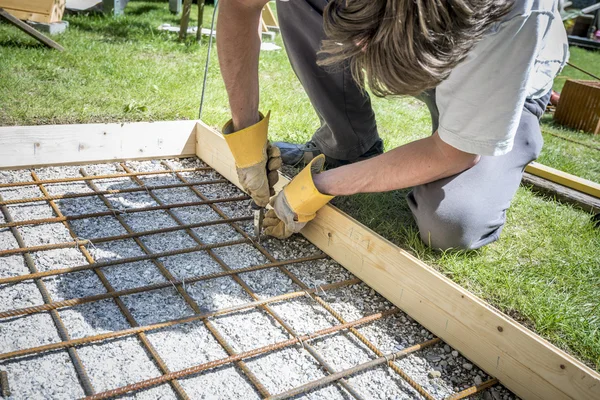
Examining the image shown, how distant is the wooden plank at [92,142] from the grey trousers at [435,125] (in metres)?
0.74

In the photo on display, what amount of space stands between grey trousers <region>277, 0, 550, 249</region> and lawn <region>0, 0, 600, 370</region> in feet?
0.35

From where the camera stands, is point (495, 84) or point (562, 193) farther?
point (562, 193)

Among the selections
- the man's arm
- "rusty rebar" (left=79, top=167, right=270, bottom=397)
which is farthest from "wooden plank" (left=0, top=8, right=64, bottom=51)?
the man's arm

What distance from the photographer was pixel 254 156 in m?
2.03

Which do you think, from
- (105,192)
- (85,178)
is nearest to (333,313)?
(105,192)

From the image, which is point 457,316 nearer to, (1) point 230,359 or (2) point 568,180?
(1) point 230,359

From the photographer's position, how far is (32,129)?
245 centimetres

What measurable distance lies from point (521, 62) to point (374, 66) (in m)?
0.53

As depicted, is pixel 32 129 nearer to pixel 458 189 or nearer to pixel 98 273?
pixel 98 273

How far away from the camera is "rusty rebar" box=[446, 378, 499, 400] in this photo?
1.48 meters

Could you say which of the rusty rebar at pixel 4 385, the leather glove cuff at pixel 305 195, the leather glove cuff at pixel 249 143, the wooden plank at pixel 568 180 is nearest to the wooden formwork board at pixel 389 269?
the leather glove cuff at pixel 305 195

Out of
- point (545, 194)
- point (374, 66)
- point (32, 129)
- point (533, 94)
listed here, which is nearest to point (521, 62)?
point (374, 66)

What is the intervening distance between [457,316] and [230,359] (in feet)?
2.32

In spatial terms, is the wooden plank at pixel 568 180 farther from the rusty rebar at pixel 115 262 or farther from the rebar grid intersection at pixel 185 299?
the rusty rebar at pixel 115 262
